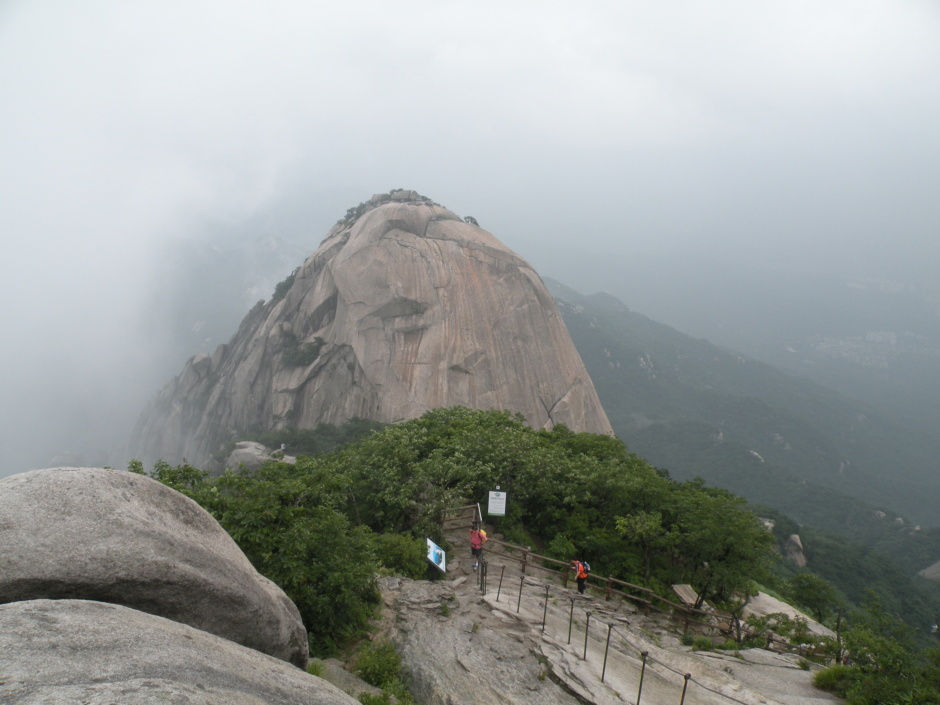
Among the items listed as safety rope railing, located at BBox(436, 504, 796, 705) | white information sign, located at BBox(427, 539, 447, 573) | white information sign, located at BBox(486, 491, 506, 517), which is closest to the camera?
safety rope railing, located at BBox(436, 504, 796, 705)

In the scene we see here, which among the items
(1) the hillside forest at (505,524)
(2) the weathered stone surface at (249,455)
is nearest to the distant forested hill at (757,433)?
(2) the weathered stone surface at (249,455)

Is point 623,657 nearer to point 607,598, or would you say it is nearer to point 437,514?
point 607,598

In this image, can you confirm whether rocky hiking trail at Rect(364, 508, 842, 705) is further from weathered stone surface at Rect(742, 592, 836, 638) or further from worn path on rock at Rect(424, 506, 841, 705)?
weathered stone surface at Rect(742, 592, 836, 638)

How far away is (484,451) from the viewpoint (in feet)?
72.6

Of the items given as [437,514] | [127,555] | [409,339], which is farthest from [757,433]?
[127,555]

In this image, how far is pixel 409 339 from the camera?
145 feet

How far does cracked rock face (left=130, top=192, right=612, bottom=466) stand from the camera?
4375cm

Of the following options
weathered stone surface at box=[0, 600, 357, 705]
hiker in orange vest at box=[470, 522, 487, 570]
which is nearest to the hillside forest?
hiker in orange vest at box=[470, 522, 487, 570]

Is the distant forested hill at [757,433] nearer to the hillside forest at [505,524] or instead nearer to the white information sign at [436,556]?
the hillside forest at [505,524]

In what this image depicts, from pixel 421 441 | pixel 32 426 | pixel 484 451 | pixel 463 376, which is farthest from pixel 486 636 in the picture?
pixel 32 426

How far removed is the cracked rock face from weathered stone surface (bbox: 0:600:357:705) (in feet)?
118

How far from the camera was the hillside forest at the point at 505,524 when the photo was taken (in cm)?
1080

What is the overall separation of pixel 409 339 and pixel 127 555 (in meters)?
38.2

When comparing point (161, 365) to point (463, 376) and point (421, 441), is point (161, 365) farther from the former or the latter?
point (421, 441)
